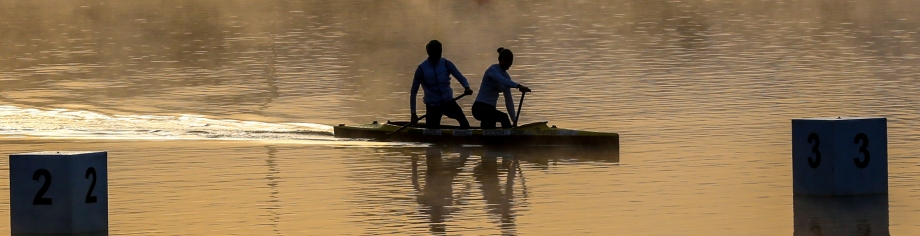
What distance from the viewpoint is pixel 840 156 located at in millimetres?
17250

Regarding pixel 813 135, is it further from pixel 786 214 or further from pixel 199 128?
pixel 199 128

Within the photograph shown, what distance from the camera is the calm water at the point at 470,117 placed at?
16859 mm

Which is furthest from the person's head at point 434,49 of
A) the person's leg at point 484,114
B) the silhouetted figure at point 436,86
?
the person's leg at point 484,114

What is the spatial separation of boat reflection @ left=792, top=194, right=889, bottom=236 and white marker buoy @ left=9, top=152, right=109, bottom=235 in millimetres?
5297

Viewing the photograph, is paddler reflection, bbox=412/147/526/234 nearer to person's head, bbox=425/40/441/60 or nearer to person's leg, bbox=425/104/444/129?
person's leg, bbox=425/104/444/129

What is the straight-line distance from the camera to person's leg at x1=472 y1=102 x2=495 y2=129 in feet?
81.4

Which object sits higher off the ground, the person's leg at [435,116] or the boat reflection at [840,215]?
the person's leg at [435,116]

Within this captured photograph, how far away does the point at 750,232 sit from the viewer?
50.3 ft

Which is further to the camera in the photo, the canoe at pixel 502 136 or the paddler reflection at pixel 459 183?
the canoe at pixel 502 136

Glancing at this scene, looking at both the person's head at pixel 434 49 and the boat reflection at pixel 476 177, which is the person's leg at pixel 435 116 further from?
the boat reflection at pixel 476 177

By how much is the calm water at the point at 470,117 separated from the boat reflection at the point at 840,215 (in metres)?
0.05

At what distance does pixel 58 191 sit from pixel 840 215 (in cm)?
604

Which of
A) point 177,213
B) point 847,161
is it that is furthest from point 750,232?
point 177,213

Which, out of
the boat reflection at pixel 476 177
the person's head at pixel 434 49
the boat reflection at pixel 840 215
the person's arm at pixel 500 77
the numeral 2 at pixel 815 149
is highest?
the person's head at pixel 434 49
